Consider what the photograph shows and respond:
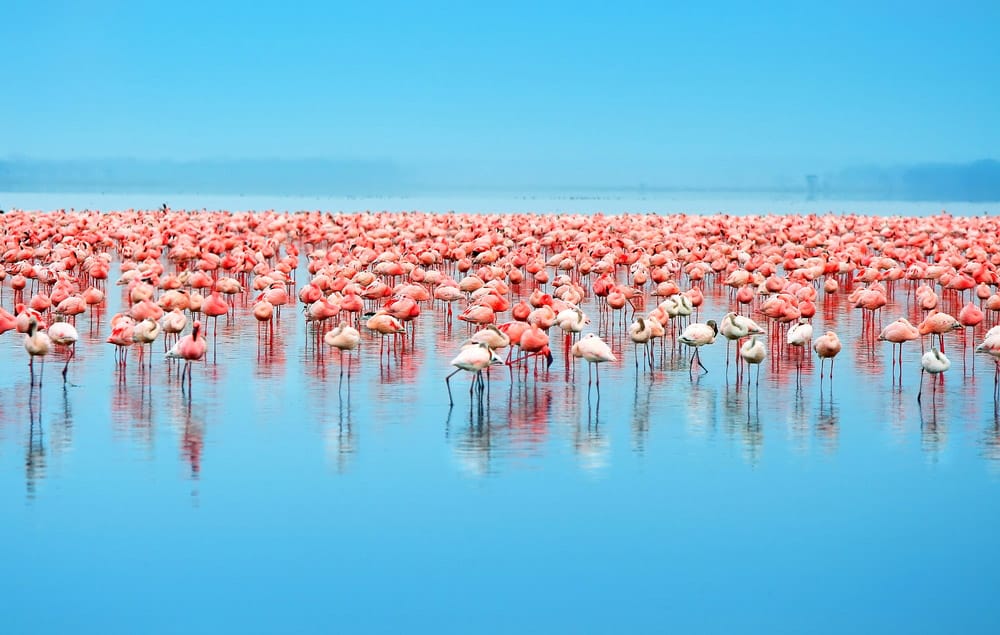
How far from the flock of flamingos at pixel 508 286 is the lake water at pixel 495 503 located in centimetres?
64

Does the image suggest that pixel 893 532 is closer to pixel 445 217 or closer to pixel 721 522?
pixel 721 522

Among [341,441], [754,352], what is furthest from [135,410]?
[754,352]

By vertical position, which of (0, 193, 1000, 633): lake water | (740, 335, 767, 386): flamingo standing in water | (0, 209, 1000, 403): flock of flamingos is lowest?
(0, 193, 1000, 633): lake water

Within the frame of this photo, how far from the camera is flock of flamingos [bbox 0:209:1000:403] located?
54.0 ft

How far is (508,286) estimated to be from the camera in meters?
28.4

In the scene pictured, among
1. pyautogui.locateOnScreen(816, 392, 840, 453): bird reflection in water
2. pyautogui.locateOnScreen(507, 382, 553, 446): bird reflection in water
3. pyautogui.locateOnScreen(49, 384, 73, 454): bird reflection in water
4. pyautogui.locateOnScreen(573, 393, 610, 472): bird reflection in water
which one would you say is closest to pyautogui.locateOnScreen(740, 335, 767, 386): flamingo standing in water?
pyautogui.locateOnScreen(816, 392, 840, 453): bird reflection in water

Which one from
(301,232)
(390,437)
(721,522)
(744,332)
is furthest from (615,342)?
(301,232)

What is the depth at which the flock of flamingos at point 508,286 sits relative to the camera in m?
16.5

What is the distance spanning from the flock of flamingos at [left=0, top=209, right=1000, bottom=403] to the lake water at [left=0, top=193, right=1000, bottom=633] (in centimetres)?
64

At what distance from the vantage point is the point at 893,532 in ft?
34.4

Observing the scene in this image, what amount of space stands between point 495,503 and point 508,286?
17621 mm

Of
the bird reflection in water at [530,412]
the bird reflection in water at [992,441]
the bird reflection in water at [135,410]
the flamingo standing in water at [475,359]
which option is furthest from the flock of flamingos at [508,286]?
the bird reflection in water at [992,441]

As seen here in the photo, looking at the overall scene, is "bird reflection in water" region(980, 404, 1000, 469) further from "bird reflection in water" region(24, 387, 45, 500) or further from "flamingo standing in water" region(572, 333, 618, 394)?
"bird reflection in water" region(24, 387, 45, 500)

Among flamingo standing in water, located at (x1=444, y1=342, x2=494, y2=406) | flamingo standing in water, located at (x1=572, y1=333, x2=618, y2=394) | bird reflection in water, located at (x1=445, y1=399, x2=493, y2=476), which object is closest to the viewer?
bird reflection in water, located at (x1=445, y1=399, x2=493, y2=476)
